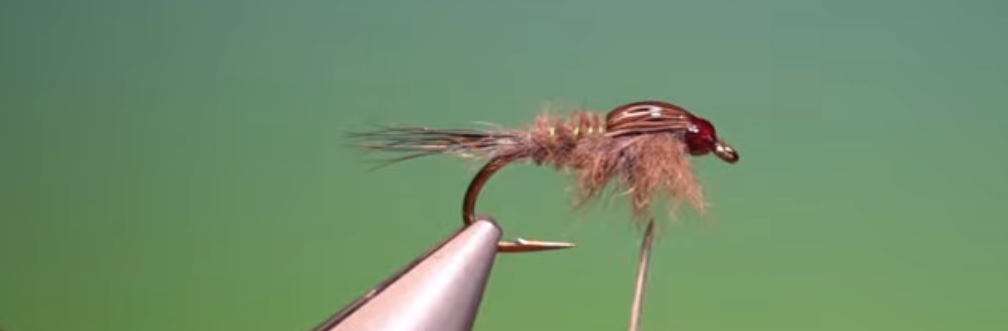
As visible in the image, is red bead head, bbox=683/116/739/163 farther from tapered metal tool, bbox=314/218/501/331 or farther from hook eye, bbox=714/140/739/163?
tapered metal tool, bbox=314/218/501/331

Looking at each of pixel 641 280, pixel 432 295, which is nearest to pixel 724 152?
pixel 641 280

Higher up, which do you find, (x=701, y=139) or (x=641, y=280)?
(x=701, y=139)

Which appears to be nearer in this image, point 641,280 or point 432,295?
point 432,295

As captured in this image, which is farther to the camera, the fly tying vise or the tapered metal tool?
the fly tying vise

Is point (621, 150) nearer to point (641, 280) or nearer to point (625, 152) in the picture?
point (625, 152)

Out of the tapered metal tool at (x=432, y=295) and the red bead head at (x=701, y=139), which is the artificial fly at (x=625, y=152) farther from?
the tapered metal tool at (x=432, y=295)

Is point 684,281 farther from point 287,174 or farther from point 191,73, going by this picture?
point 191,73

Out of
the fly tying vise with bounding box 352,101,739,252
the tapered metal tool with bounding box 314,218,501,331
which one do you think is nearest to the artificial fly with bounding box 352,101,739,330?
the fly tying vise with bounding box 352,101,739,252

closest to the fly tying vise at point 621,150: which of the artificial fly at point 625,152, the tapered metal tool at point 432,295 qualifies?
the artificial fly at point 625,152
